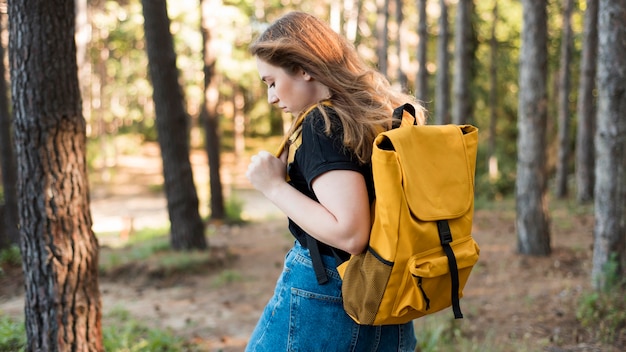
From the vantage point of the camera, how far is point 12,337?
4.53m

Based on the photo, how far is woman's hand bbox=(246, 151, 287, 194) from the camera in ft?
6.52

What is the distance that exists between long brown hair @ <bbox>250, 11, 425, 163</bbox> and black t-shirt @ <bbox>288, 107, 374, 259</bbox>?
6 cm

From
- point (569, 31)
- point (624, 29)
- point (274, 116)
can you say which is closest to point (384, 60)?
point (569, 31)

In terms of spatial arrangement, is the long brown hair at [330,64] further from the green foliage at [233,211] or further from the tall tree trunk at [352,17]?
the tall tree trunk at [352,17]

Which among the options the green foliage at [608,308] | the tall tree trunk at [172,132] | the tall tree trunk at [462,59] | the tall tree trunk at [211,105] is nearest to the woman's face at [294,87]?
the green foliage at [608,308]

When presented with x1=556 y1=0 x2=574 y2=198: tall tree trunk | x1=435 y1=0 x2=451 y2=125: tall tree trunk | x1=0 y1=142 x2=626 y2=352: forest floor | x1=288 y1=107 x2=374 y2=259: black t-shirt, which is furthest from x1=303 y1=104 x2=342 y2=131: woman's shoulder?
x1=556 y1=0 x2=574 y2=198: tall tree trunk

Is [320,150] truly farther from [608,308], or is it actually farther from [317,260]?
[608,308]

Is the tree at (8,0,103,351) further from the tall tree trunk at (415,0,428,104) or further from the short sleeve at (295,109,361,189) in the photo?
the tall tree trunk at (415,0,428,104)

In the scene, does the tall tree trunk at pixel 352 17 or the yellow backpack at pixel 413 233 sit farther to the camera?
the tall tree trunk at pixel 352 17

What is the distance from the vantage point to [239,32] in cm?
2309

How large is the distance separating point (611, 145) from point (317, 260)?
4.84 metres

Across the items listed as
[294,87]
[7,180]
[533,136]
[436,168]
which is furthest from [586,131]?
[294,87]

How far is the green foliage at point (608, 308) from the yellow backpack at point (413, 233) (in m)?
3.64

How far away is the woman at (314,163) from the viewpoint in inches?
72.9
